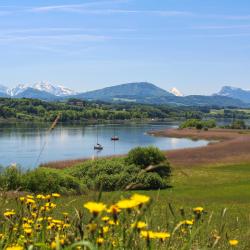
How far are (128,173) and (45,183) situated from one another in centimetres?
955

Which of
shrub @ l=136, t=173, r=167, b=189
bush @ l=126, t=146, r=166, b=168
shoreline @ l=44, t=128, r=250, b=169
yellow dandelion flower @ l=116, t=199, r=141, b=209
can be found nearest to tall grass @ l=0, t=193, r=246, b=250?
yellow dandelion flower @ l=116, t=199, r=141, b=209

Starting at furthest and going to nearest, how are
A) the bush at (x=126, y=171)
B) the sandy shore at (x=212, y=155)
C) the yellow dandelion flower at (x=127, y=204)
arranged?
the sandy shore at (x=212, y=155) → the bush at (x=126, y=171) → the yellow dandelion flower at (x=127, y=204)

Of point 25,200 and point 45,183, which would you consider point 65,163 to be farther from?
point 25,200

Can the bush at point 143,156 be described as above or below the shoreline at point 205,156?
above

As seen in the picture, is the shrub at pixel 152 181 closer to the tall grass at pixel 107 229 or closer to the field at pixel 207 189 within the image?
the field at pixel 207 189

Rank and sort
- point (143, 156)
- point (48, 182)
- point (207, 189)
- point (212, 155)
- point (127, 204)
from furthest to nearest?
1. point (212, 155)
2. point (143, 156)
3. point (207, 189)
4. point (48, 182)
5. point (127, 204)

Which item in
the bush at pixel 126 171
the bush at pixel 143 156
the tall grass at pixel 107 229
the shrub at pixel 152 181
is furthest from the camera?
the bush at pixel 143 156

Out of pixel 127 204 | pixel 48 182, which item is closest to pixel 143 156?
pixel 48 182

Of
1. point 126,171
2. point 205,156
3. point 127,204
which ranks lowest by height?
point 205,156

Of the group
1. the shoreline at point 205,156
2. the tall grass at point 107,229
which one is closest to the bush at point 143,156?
the shoreline at point 205,156

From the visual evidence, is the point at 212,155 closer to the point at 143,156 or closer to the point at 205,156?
the point at 205,156

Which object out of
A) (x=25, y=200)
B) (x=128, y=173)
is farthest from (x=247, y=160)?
(x=25, y=200)

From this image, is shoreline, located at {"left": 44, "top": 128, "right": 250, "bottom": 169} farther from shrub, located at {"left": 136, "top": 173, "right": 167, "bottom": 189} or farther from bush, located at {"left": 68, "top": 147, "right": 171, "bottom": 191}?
shrub, located at {"left": 136, "top": 173, "right": 167, "bottom": 189}

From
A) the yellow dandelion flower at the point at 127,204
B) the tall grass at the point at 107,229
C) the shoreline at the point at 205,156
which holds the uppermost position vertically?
the yellow dandelion flower at the point at 127,204
